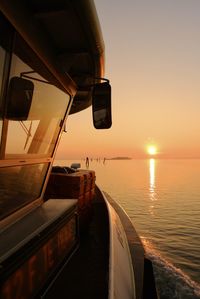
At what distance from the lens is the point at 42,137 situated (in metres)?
3.11

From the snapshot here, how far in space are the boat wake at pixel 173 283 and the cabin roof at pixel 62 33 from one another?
6356mm

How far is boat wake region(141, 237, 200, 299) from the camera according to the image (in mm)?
6949

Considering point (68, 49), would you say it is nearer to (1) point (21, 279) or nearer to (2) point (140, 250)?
(1) point (21, 279)

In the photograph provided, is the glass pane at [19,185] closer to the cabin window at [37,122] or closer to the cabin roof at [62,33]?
the cabin window at [37,122]

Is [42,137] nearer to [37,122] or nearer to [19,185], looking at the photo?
[37,122]

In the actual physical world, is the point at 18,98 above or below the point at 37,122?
above

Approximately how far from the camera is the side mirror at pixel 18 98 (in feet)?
6.95

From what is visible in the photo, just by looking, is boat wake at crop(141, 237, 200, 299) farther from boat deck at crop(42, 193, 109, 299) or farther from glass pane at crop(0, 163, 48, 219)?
glass pane at crop(0, 163, 48, 219)

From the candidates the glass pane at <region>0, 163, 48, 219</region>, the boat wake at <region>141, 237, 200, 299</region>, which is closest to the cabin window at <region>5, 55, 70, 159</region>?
the glass pane at <region>0, 163, 48, 219</region>

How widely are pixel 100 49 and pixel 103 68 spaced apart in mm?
473

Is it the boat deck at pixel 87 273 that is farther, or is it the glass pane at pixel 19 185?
the boat deck at pixel 87 273

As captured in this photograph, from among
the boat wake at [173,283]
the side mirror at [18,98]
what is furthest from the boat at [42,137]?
the boat wake at [173,283]

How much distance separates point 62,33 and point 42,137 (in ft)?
3.98

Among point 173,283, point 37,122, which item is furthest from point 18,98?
point 173,283
